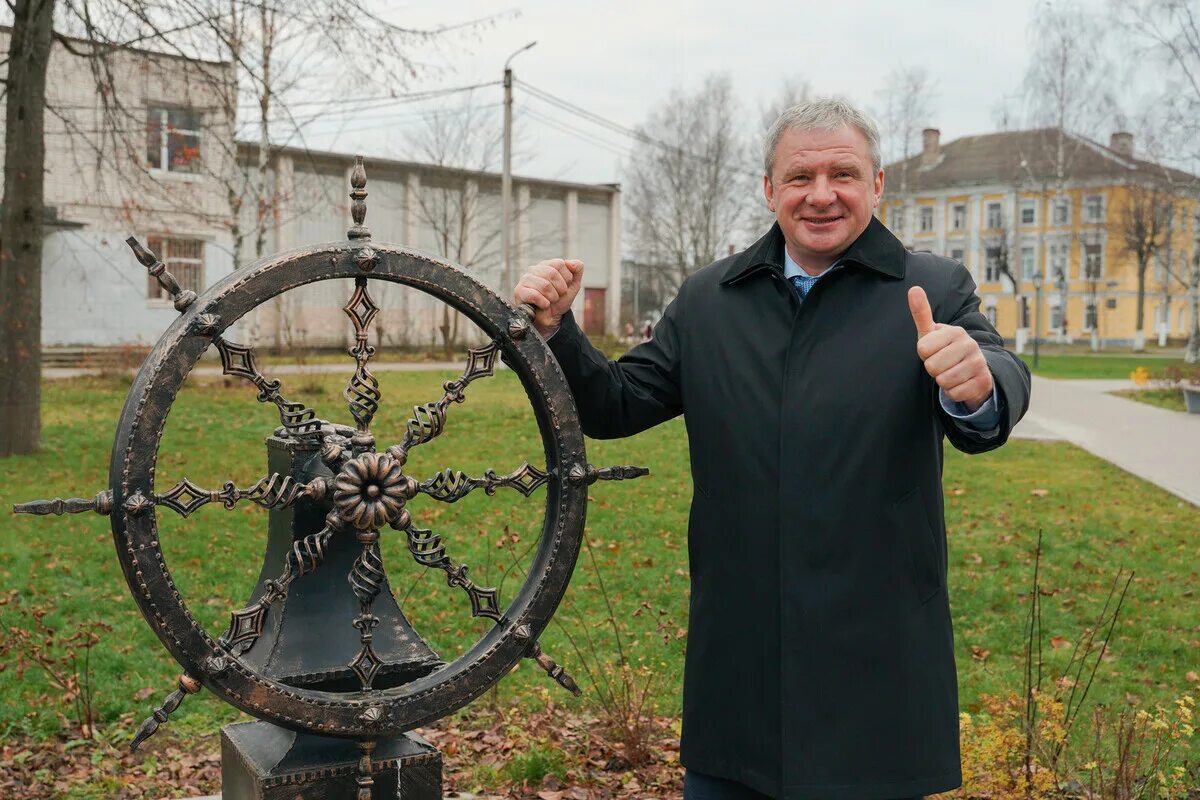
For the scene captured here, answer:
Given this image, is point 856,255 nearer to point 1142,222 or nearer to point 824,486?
point 824,486

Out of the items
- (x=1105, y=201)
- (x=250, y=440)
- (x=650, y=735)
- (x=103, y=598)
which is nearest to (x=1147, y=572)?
(x=650, y=735)

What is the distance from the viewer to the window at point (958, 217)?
164 feet

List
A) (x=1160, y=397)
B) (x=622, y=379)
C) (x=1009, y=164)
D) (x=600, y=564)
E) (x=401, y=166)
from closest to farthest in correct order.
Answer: (x=622, y=379) < (x=600, y=564) < (x=1160, y=397) < (x=401, y=166) < (x=1009, y=164)

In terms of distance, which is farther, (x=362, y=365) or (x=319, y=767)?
(x=319, y=767)

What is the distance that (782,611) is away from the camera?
216cm

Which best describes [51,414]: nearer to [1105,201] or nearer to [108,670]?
[108,670]

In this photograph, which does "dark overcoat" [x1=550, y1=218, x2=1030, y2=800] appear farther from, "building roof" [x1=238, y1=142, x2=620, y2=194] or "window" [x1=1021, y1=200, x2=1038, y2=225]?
"window" [x1=1021, y1=200, x2=1038, y2=225]

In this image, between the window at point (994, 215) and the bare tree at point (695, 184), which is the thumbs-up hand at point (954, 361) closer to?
the bare tree at point (695, 184)

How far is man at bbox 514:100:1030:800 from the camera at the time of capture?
213 centimetres

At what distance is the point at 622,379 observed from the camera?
2473mm

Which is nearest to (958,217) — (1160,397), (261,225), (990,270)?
(990,270)

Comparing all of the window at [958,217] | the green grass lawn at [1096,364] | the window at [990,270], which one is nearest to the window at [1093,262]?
the window at [990,270]

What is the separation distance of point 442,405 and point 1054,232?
49.4 m

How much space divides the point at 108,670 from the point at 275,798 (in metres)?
3.01
